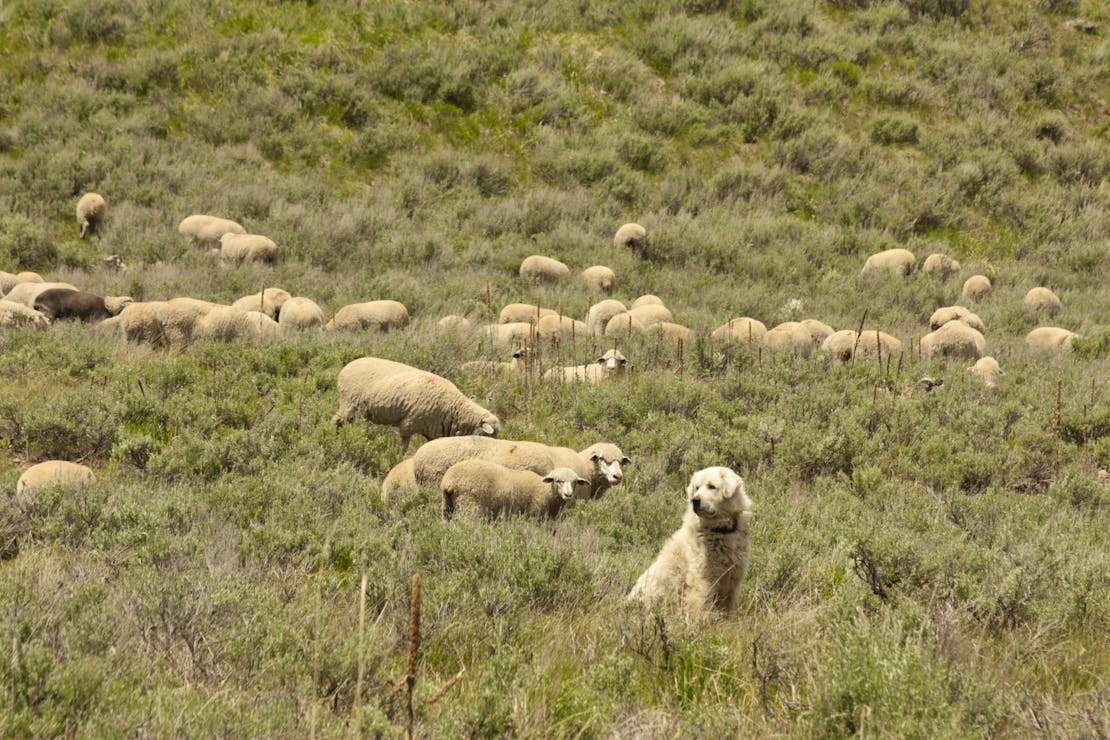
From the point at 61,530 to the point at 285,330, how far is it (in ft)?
20.7

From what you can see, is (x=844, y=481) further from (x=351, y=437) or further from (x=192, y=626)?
(x=192, y=626)

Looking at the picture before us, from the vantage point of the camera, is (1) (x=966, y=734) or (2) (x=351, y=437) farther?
(2) (x=351, y=437)

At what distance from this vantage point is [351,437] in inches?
290

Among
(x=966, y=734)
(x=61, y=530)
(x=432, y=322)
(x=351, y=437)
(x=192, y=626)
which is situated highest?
(x=966, y=734)

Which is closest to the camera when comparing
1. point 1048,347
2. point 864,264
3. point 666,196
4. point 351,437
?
point 351,437

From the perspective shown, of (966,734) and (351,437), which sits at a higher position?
(966,734)

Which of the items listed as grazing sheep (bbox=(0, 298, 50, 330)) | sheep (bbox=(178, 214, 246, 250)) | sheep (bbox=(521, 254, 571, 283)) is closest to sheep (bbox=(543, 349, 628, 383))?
sheep (bbox=(521, 254, 571, 283))

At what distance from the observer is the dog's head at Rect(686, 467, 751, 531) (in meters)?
4.36

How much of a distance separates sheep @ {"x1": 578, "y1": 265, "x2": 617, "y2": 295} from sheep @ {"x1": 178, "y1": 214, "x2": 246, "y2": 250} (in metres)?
6.87

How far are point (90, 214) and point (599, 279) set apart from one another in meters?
10.2

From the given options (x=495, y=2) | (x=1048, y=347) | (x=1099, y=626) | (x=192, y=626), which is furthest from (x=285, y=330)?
(x=495, y=2)

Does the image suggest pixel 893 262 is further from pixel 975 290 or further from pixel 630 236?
pixel 630 236

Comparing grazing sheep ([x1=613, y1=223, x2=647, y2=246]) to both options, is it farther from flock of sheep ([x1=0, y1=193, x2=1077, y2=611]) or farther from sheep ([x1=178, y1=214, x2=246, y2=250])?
sheep ([x1=178, y1=214, x2=246, y2=250])

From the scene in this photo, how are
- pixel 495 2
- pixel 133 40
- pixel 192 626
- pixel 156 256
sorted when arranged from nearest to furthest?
pixel 192 626, pixel 156 256, pixel 133 40, pixel 495 2
